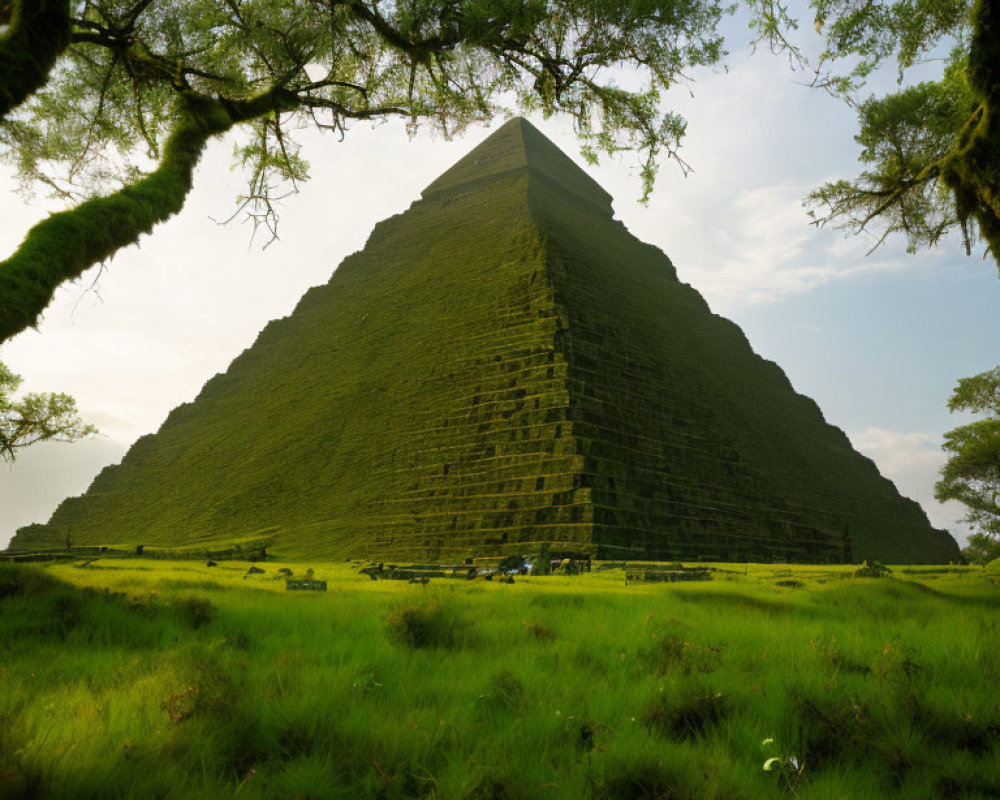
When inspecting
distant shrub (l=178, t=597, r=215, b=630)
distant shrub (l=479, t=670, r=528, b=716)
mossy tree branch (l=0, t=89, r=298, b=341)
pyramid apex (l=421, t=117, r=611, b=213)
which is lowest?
distant shrub (l=479, t=670, r=528, b=716)

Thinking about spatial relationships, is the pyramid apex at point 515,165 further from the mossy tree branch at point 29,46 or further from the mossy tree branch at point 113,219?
the mossy tree branch at point 29,46

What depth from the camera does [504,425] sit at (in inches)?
908

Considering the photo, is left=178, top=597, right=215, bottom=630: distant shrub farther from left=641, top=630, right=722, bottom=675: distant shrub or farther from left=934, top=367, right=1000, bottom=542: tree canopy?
left=934, top=367, right=1000, bottom=542: tree canopy

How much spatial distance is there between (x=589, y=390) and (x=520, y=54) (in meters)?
17.0

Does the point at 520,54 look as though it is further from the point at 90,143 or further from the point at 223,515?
the point at 223,515

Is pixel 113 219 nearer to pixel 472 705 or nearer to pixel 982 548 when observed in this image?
Result: pixel 472 705

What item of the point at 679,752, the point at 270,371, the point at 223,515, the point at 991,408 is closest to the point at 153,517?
the point at 223,515

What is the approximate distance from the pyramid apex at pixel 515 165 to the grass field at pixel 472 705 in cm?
4899

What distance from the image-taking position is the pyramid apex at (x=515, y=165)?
52000 millimetres

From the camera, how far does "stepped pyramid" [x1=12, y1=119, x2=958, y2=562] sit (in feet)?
70.2

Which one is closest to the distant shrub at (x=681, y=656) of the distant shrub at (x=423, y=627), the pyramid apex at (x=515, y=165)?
the distant shrub at (x=423, y=627)

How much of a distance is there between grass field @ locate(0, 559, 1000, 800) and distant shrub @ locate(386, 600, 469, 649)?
0.01 metres

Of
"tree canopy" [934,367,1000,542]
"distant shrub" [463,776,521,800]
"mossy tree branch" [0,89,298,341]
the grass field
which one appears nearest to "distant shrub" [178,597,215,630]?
the grass field

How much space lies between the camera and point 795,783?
2.37 m
